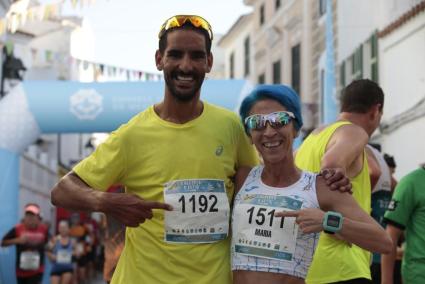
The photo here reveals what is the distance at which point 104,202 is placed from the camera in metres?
3.49

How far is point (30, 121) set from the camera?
15.7 meters

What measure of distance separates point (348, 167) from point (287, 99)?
942 millimetres

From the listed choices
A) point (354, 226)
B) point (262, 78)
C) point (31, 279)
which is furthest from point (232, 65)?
point (354, 226)

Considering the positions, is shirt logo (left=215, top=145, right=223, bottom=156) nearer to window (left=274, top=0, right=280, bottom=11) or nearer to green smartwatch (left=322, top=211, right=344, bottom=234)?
green smartwatch (left=322, top=211, right=344, bottom=234)

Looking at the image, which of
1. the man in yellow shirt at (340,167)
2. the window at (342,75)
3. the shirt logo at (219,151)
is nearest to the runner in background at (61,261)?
the window at (342,75)

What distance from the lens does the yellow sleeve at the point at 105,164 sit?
375 centimetres

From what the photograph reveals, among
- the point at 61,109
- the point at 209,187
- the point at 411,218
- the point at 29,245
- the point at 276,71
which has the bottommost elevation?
the point at 29,245

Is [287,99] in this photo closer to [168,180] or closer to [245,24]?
[168,180]

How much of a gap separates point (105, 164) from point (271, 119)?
703 millimetres

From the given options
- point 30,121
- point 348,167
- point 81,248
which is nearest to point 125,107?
point 30,121

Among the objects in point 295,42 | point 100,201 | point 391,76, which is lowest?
point 100,201

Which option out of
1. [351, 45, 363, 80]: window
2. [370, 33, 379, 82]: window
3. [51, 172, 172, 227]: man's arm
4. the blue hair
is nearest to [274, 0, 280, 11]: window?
[351, 45, 363, 80]: window

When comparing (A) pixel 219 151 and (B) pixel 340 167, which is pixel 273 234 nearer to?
(A) pixel 219 151

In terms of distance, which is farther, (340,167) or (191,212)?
(340,167)
